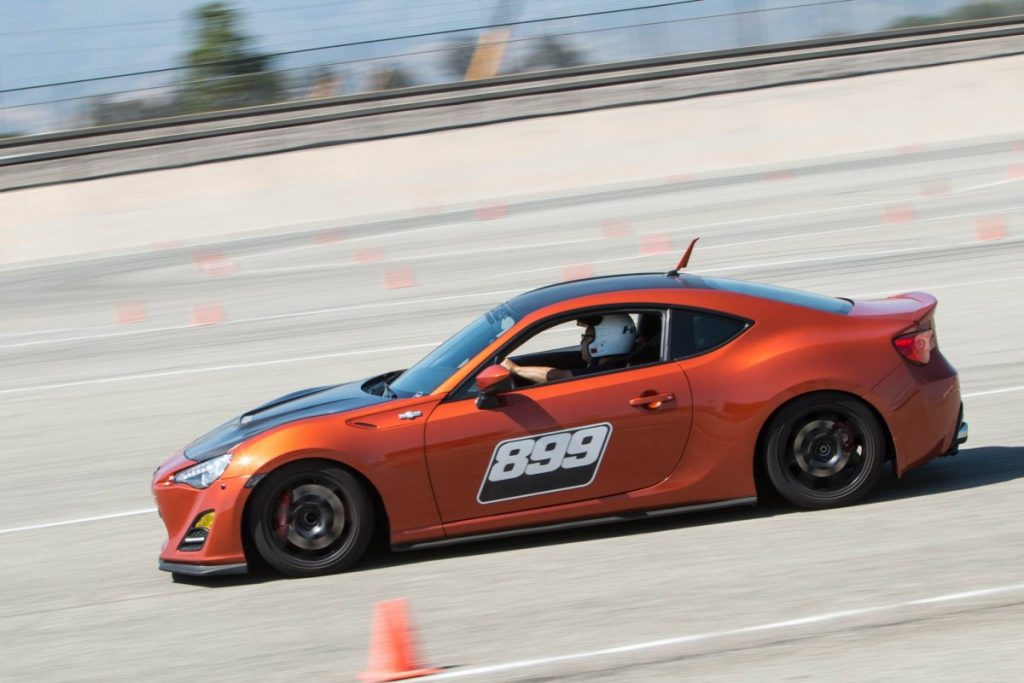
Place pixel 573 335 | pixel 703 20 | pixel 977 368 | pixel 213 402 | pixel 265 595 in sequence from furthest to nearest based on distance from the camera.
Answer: pixel 703 20 < pixel 213 402 < pixel 977 368 < pixel 573 335 < pixel 265 595

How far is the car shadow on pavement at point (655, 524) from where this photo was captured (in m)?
7.04

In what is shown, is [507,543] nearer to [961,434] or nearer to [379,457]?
[379,457]

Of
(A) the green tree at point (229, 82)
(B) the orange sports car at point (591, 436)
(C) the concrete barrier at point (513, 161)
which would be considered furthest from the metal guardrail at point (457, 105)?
(B) the orange sports car at point (591, 436)

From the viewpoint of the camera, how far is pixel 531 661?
17.9 feet

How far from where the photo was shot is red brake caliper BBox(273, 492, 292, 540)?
6.76 m

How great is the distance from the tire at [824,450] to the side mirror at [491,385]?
144cm

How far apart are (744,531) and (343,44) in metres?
28.5

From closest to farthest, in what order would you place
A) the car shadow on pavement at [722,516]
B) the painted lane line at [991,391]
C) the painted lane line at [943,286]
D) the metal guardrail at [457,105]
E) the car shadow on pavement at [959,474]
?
1. the car shadow on pavement at [722,516]
2. the car shadow on pavement at [959,474]
3. the painted lane line at [991,391]
4. the painted lane line at [943,286]
5. the metal guardrail at [457,105]

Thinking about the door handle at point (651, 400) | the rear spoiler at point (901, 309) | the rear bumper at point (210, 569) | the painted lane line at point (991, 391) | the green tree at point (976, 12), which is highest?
the green tree at point (976, 12)

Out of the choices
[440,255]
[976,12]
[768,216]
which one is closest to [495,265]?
[440,255]

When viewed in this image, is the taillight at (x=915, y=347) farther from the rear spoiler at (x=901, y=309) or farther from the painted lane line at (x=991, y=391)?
the painted lane line at (x=991, y=391)

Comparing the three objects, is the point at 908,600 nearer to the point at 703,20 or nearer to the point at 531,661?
the point at 531,661

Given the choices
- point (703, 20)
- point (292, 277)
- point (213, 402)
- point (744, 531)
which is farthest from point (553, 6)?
point (744, 531)

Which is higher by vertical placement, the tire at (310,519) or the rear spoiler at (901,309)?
the rear spoiler at (901,309)
